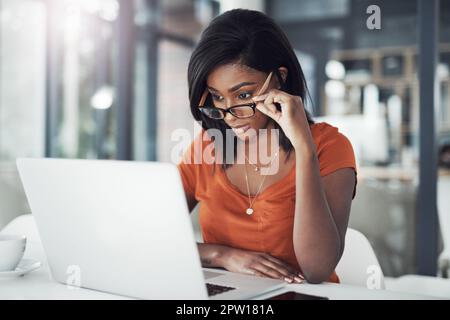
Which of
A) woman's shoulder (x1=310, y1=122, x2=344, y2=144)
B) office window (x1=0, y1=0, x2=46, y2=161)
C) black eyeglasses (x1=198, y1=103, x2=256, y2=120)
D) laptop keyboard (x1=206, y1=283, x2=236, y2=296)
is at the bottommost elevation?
laptop keyboard (x1=206, y1=283, x2=236, y2=296)

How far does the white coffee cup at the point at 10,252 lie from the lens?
3.65 ft

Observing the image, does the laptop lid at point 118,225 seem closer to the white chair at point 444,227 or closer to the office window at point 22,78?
the white chair at point 444,227

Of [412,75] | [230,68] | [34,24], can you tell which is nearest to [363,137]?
[412,75]

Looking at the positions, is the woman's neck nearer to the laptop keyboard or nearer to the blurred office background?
the blurred office background

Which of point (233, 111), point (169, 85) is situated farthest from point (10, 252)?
point (169, 85)

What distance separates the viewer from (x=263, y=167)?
156cm

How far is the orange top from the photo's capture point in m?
1.40

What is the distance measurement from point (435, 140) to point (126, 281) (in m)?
1.74

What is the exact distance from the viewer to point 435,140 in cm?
229

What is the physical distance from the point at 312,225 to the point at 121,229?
1.64 feet

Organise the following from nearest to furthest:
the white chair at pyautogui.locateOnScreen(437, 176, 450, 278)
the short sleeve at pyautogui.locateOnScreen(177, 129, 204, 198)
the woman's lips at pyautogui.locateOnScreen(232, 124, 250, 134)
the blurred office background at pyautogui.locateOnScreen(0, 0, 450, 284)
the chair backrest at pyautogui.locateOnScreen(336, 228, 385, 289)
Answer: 1. the chair backrest at pyautogui.locateOnScreen(336, 228, 385, 289)
2. the woman's lips at pyautogui.locateOnScreen(232, 124, 250, 134)
3. the short sleeve at pyautogui.locateOnScreen(177, 129, 204, 198)
4. the white chair at pyautogui.locateOnScreen(437, 176, 450, 278)
5. the blurred office background at pyautogui.locateOnScreen(0, 0, 450, 284)

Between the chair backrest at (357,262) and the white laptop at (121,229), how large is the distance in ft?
1.23

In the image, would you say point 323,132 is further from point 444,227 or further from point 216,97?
point 444,227

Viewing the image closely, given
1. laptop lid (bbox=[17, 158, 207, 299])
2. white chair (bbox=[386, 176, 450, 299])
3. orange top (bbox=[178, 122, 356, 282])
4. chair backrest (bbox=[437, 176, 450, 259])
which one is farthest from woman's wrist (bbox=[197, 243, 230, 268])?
chair backrest (bbox=[437, 176, 450, 259])
